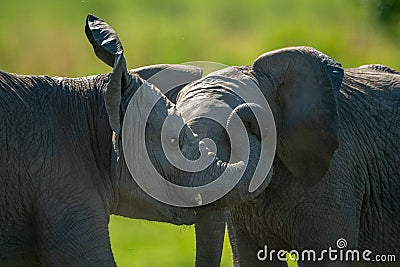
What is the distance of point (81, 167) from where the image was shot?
7.53 metres

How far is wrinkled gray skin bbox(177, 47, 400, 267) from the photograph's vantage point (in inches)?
321

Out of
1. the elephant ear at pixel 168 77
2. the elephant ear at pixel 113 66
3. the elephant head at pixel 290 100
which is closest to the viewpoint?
the elephant ear at pixel 113 66

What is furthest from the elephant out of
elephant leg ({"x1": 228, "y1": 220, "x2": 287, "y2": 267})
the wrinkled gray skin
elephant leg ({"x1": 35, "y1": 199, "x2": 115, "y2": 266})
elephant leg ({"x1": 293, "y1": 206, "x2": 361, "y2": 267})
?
elephant leg ({"x1": 228, "y1": 220, "x2": 287, "y2": 267})

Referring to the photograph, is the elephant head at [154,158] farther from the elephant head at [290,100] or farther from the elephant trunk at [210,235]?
the elephant head at [290,100]

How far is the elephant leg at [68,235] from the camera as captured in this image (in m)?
7.40

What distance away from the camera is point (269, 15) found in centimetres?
2384

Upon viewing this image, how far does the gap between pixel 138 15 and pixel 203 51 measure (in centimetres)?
288

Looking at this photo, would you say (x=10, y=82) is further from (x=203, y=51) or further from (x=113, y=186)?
(x=203, y=51)

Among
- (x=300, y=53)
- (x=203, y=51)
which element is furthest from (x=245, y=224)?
(x=203, y=51)

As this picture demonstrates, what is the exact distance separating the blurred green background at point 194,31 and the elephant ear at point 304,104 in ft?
25.9

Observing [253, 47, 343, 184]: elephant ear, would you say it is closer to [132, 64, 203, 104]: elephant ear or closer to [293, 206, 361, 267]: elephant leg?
[293, 206, 361, 267]: elephant leg

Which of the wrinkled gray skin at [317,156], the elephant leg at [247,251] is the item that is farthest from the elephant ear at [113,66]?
the elephant leg at [247,251]

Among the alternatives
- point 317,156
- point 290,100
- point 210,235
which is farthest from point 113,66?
point 317,156

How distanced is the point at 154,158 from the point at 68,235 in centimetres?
59
